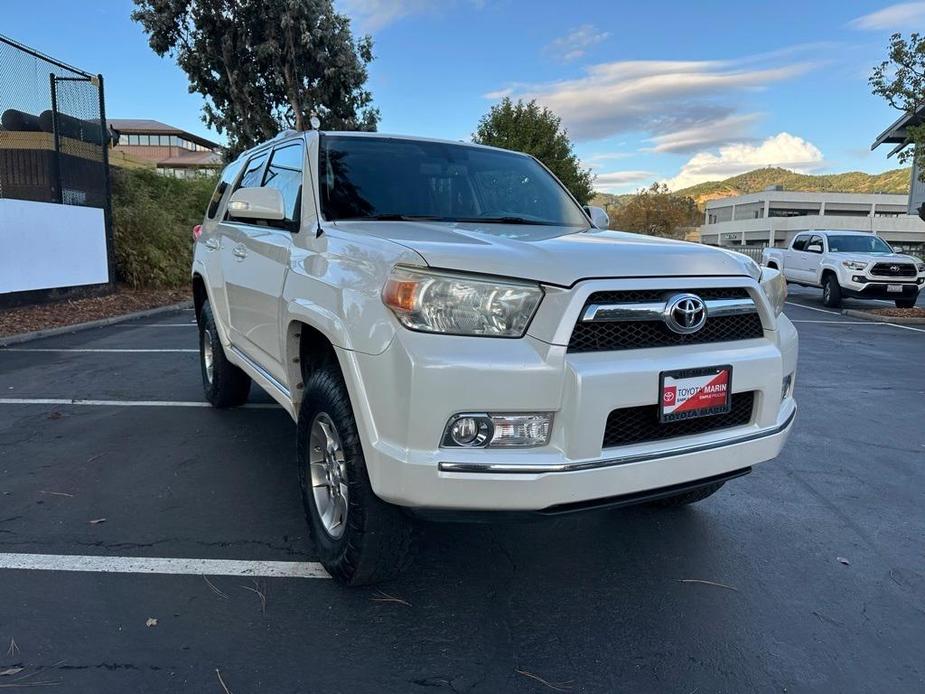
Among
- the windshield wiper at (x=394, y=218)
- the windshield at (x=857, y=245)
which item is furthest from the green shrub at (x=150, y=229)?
the windshield at (x=857, y=245)

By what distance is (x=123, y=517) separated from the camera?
345 centimetres

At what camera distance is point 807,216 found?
7819 cm

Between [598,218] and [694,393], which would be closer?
[694,393]

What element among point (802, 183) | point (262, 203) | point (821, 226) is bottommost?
point (262, 203)

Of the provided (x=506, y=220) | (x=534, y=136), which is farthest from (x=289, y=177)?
(x=534, y=136)

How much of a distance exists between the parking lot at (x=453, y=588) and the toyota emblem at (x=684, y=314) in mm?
810

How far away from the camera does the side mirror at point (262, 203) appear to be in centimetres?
321

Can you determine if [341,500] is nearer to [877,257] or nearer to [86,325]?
[86,325]

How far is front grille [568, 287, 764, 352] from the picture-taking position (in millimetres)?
2311

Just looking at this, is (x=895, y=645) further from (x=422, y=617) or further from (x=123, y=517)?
(x=123, y=517)

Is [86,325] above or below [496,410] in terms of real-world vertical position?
below

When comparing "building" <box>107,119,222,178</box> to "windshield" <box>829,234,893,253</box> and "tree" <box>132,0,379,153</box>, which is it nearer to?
"tree" <box>132,0,379,153</box>

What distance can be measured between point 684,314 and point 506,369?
760mm

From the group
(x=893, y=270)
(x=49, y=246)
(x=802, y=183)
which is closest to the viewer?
(x=49, y=246)
